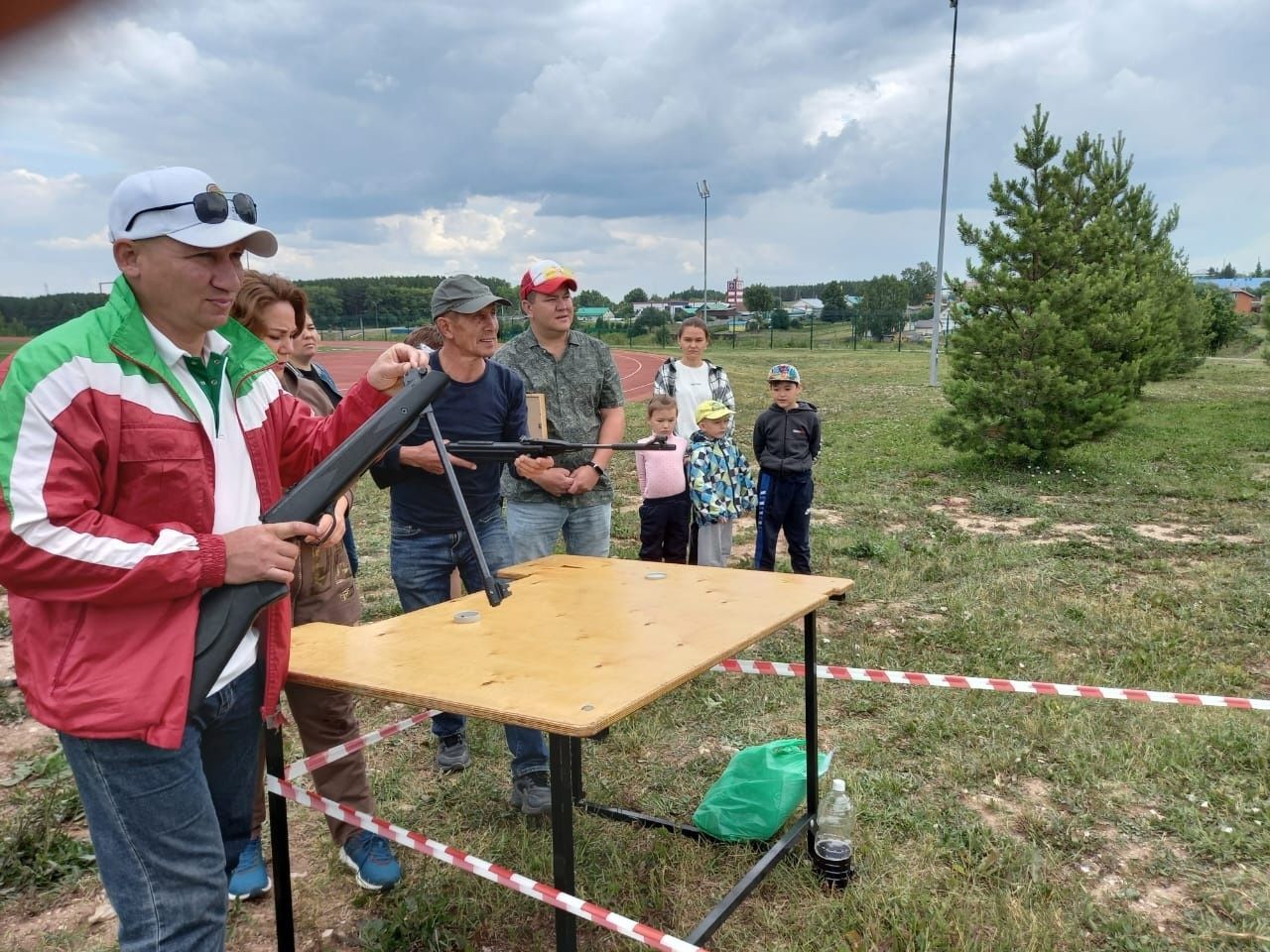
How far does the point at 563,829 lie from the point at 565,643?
0.47m

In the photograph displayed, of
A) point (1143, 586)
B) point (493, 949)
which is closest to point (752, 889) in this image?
point (493, 949)

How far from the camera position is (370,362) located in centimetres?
3058

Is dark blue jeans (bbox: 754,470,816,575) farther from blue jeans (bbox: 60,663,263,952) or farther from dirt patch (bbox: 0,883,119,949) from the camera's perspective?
blue jeans (bbox: 60,663,263,952)

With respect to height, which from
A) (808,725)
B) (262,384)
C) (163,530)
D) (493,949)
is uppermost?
(262,384)

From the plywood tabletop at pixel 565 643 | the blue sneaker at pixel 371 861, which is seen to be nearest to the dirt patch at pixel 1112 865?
the plywood tabletop at pixel 565 643

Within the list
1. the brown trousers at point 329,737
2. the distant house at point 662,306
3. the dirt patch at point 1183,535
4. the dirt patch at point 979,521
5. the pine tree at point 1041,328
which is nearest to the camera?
the brown trousers at point 329,737

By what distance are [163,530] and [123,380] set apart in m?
0.28

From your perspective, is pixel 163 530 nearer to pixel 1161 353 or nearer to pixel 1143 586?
pixel 1143 586

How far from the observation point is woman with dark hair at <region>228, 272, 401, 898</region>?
115 inches

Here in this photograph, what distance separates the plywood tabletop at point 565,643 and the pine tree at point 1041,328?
7816mm

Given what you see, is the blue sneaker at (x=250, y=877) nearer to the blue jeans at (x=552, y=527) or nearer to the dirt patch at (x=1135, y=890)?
the blue jeans at (x=552, y=527)

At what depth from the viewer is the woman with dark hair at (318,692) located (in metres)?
2.92

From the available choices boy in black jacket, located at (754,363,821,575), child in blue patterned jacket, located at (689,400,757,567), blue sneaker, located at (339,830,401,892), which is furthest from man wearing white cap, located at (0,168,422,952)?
boy in black jacket, located at (754,363,821,575)

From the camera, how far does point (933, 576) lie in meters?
6.29
